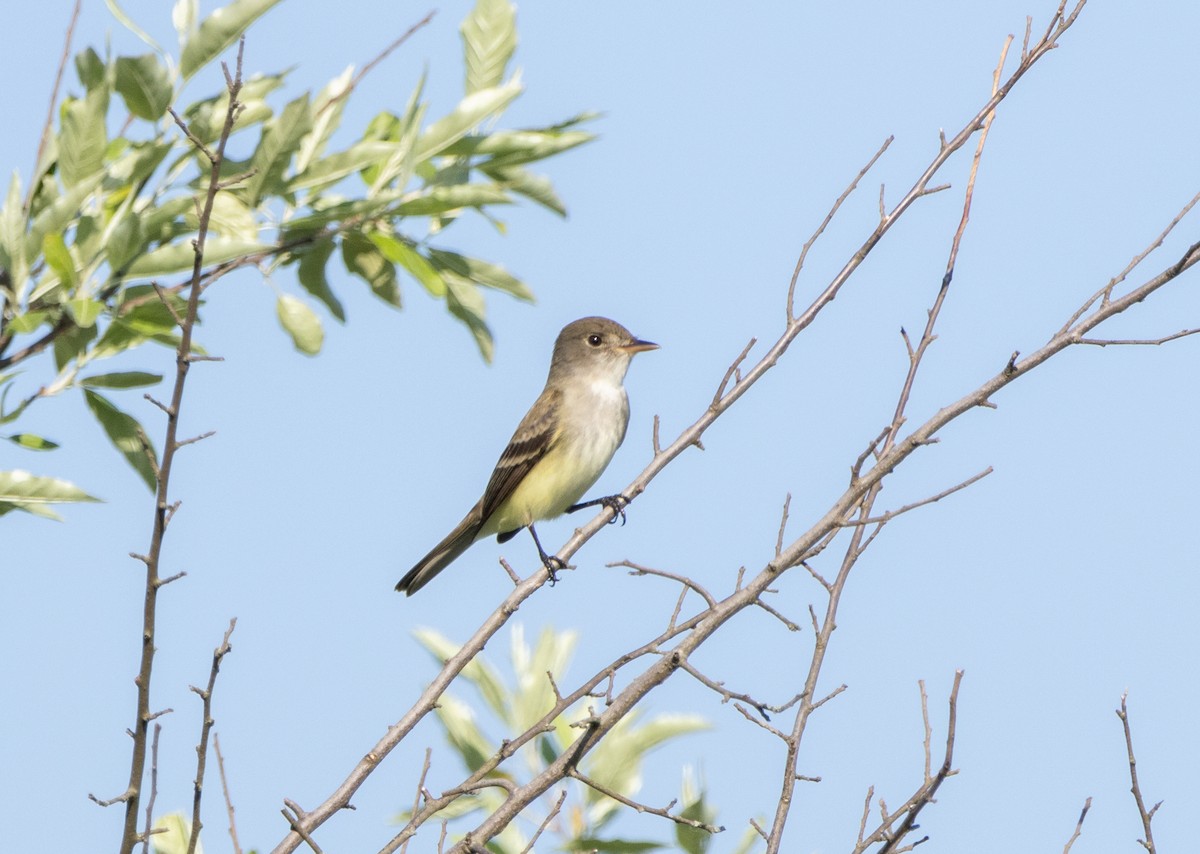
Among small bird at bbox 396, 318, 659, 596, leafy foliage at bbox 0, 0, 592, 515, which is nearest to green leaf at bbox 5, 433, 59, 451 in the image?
leafy foliage at bbox 0, 0, 592, 515

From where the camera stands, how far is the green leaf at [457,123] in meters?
3.49

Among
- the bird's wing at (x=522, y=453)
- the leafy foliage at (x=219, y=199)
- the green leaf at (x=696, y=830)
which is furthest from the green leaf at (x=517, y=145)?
the bird's wing at (x=522, y=453)

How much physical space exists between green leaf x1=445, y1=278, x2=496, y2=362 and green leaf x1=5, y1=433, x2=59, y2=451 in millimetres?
1137

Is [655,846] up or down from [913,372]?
down

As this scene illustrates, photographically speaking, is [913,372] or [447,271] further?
[913,372]

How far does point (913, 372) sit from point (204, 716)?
2.32m

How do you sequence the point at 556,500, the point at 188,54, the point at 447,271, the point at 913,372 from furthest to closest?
the point at 556,500 → the point at 913,372 → the point at 447,271 → the point at 188,54

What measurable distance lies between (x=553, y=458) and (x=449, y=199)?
4.95 metres

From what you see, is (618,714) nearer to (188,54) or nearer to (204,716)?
(204,716)

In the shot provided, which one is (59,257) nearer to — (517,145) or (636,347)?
(517,145)

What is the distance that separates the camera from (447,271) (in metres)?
3.90

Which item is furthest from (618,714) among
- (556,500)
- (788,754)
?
(556,500)

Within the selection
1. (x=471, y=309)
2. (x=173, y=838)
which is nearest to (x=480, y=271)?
(x=471, y=309)

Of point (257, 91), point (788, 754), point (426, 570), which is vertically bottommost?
point (788, 754)
